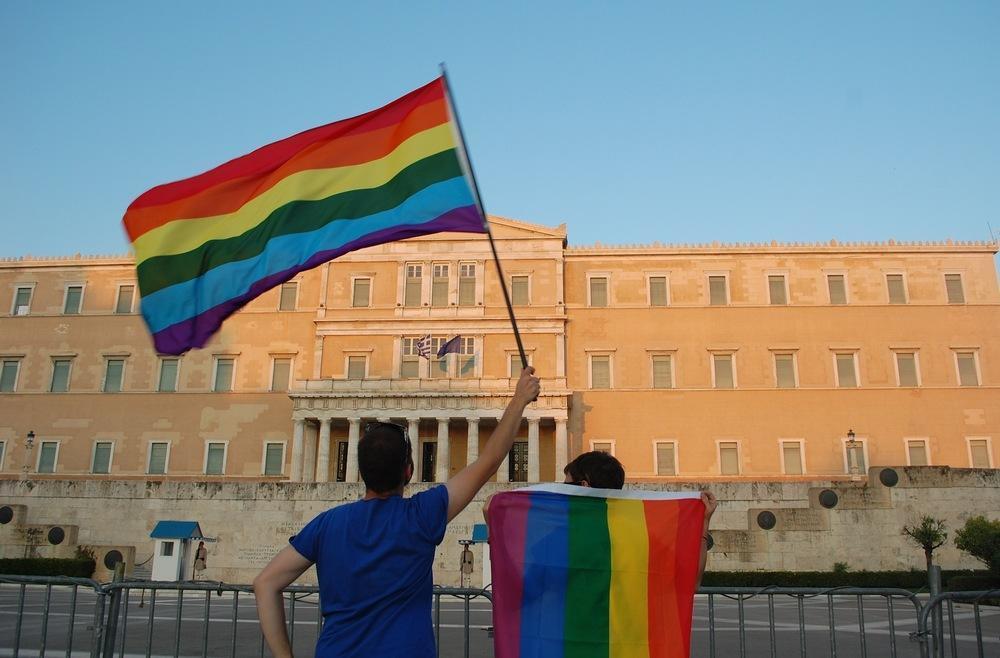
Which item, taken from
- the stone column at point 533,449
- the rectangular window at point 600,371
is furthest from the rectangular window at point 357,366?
the rectangular window at point 600,371

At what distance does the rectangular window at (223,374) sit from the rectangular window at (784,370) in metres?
23.4

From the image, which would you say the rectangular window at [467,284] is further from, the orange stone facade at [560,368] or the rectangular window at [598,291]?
the rectangular window at [598,291]

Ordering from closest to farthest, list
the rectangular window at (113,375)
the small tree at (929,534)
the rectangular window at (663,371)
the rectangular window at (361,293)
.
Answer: the small tree at (929,534), the rectangular window at (663,371), the rectangular window at (361,293), the rectangular window at (113,375)

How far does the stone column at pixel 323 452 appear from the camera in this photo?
32844mm

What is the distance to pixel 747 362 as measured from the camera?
35.0 m

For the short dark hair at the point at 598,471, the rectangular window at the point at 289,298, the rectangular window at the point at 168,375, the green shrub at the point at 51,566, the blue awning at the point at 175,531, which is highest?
the rectangular window at the point at 289,298

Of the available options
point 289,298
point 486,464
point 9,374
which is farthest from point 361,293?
point 486,464

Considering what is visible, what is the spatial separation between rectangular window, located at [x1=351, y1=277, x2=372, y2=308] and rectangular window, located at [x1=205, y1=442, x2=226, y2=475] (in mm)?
8310

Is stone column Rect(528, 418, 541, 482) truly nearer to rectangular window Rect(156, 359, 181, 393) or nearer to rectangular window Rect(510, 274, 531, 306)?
rectangular window Rect(510, 274, 531, 306)

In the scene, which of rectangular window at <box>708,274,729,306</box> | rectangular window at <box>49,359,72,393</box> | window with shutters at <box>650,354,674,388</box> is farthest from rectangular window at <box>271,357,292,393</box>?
rectangular window at <box>708,274,729,306</box>

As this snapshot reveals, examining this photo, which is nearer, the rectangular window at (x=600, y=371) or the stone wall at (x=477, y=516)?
the stone wall at (x=477, y=516)

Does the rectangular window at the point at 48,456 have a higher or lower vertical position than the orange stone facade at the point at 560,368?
lower

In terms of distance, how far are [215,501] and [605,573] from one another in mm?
22447

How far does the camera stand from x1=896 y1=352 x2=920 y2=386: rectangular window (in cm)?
3438
